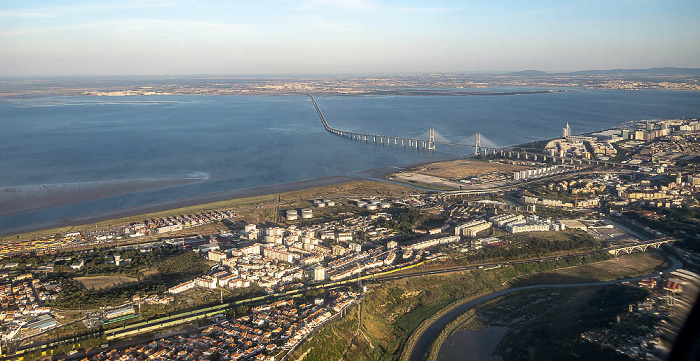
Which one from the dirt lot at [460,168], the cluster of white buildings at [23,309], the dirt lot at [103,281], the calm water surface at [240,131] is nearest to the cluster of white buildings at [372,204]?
the calm water surface at [240,131]

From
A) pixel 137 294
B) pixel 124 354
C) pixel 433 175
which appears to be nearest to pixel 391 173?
pixel 433 175

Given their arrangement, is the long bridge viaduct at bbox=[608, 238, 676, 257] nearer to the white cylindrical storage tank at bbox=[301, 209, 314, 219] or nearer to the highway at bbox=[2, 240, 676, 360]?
the highway at bbox=[2, 240, 676, 360]

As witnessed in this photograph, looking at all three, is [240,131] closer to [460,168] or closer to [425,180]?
[460,168]

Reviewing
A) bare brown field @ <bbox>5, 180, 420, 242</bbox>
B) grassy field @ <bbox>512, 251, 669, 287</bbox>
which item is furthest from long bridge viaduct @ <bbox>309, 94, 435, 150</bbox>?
grassy field @ <bbox>512, 251, 669, 287</bbox>

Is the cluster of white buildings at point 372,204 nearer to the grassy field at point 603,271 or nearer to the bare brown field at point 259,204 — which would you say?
the bare brown field at point 259,204

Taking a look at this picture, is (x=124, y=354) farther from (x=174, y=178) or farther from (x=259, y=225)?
(x=174, y=178)

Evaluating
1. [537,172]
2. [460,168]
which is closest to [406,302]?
[537,172]

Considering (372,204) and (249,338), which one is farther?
(372,204)
